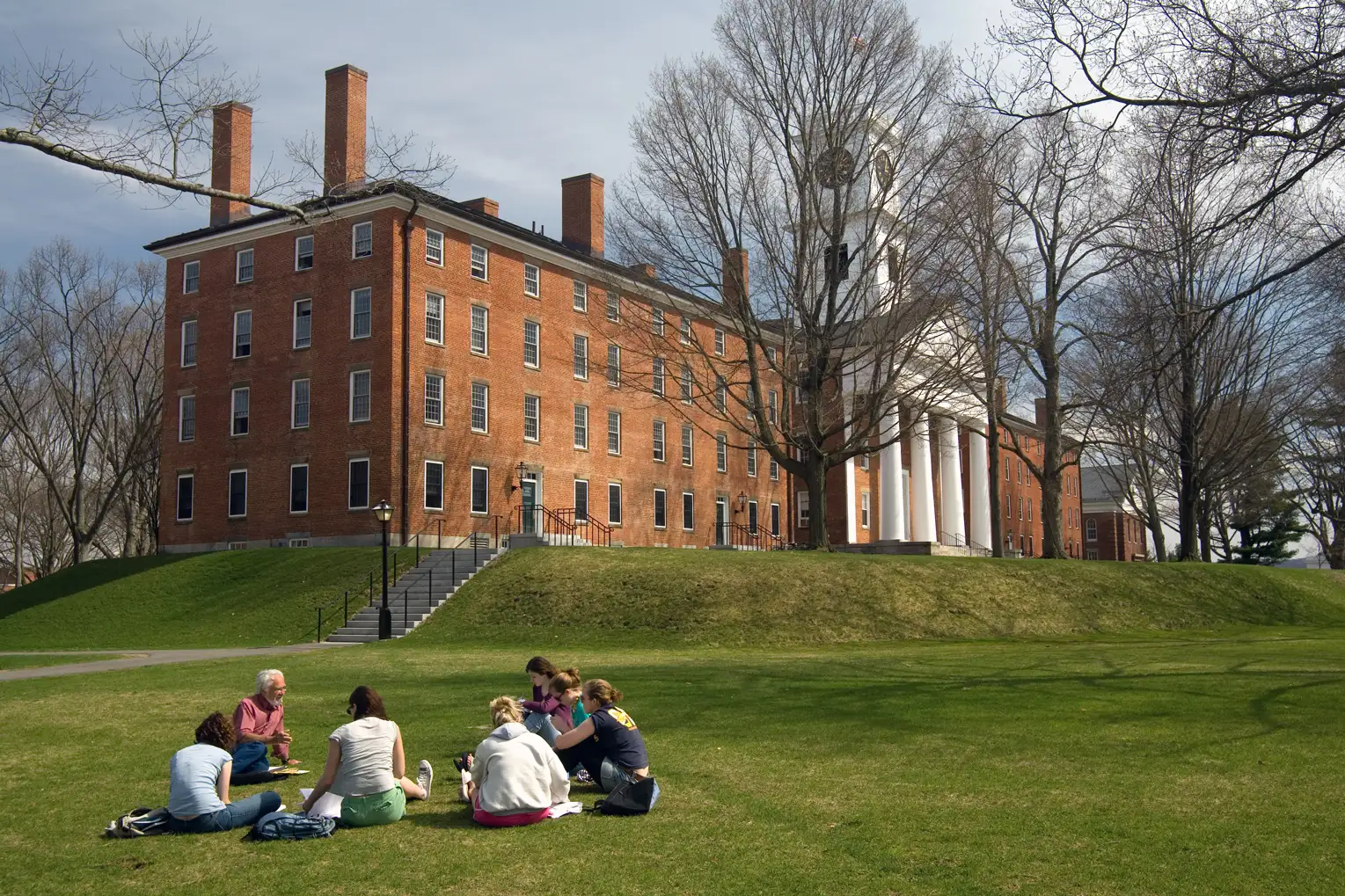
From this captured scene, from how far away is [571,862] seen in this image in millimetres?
7582

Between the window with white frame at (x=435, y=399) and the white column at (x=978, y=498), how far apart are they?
3249 centimetres

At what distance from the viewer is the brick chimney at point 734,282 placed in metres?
33.8

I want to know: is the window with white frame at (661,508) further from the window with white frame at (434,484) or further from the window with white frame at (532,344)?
the window with white frame at (434,484)

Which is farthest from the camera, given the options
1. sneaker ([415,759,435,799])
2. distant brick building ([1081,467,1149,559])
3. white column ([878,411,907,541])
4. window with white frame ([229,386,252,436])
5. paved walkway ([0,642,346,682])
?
distant brick building ([1081,467,1149,559])

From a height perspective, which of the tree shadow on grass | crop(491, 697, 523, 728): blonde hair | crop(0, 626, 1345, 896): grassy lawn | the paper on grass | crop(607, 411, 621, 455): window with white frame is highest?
crop(607, 411, 621, 455): window with white frame

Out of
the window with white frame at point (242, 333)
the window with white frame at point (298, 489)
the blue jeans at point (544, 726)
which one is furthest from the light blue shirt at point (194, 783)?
the window with white frame at point (242, 333)

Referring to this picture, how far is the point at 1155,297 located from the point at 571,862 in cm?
1095

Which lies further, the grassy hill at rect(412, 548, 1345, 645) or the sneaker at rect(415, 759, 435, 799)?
the grassy hill at rect(412, 548, 1345, 645)

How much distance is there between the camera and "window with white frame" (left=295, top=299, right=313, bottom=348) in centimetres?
4278

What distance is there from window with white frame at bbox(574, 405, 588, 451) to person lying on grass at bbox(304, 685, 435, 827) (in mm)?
38751

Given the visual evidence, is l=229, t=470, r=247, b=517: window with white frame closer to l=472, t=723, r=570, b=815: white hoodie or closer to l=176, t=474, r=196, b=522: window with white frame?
l=176, t=474, r=196, b=522: window with white frame

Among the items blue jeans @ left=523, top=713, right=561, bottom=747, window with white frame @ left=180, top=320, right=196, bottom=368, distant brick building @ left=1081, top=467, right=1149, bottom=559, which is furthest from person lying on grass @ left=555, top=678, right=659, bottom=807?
distant brick building @ left=1081, top=467, right=1149, bottom=559

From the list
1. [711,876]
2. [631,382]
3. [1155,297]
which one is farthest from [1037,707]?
[631,382]

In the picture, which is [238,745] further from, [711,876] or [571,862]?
[711,876]
